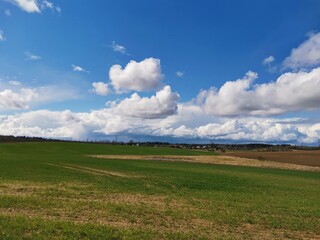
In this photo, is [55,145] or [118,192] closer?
[118,192]

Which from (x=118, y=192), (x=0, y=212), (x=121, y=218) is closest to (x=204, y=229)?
(x=121, y=218)

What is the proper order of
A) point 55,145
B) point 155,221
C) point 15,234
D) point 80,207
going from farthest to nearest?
point 55,145, point 80,207, point 155,221, point 15,234

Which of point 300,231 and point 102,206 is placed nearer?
point 300,231

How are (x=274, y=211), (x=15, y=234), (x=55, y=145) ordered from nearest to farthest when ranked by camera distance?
(x=15, y=234), (x=274, y=211), (x=55, y=145)

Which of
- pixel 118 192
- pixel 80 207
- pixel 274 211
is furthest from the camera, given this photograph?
pixel 118 192

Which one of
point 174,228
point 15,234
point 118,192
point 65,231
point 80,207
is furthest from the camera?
point 118,192

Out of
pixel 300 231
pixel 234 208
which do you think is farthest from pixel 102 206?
pixel 300 231

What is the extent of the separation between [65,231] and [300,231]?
10.9 m

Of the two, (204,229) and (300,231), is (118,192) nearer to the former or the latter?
(204,229)

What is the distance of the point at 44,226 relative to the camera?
13.3m

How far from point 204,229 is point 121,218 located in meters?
3.94

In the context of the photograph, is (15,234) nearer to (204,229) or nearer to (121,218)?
(121,218)

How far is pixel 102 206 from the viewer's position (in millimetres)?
19547

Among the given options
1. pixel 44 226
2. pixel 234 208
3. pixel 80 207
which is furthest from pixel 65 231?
pixel 234 208
